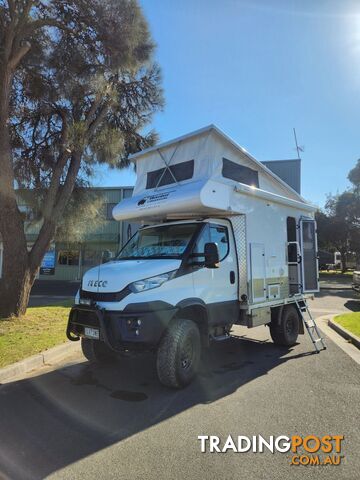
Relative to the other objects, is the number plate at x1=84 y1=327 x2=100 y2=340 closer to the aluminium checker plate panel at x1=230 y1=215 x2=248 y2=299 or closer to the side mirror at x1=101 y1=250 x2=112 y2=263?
the side mirror at x1=101 y1=250 x2=112 y2=263

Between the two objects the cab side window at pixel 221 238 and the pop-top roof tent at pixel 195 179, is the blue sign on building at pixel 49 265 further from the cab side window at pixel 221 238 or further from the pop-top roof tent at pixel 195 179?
the cab side window at pixel 221 238

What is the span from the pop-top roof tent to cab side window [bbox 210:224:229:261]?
28 centimetres

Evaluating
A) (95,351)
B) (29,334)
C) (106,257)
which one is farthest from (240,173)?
(29,334)

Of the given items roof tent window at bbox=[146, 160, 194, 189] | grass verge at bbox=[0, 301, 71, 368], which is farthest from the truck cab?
grass verge at bbox=[0, 301, 71, 368]

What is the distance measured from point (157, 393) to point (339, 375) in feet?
9.57

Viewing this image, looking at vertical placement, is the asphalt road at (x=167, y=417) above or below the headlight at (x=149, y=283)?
below

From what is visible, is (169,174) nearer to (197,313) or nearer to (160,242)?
(160,242)

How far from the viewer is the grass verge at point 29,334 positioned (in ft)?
22.3

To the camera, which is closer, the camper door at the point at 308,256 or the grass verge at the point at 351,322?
the camper door at the point at 308,256

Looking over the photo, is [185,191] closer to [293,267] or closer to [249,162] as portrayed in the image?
[249,162]

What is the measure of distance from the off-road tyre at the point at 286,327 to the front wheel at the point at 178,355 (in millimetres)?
2931

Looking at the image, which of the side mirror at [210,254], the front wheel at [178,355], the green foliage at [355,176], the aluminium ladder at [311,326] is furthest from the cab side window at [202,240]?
the green foliage at [355,176]

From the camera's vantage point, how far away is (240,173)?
7.49 meters

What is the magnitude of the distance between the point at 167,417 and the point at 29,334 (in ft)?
16.0
